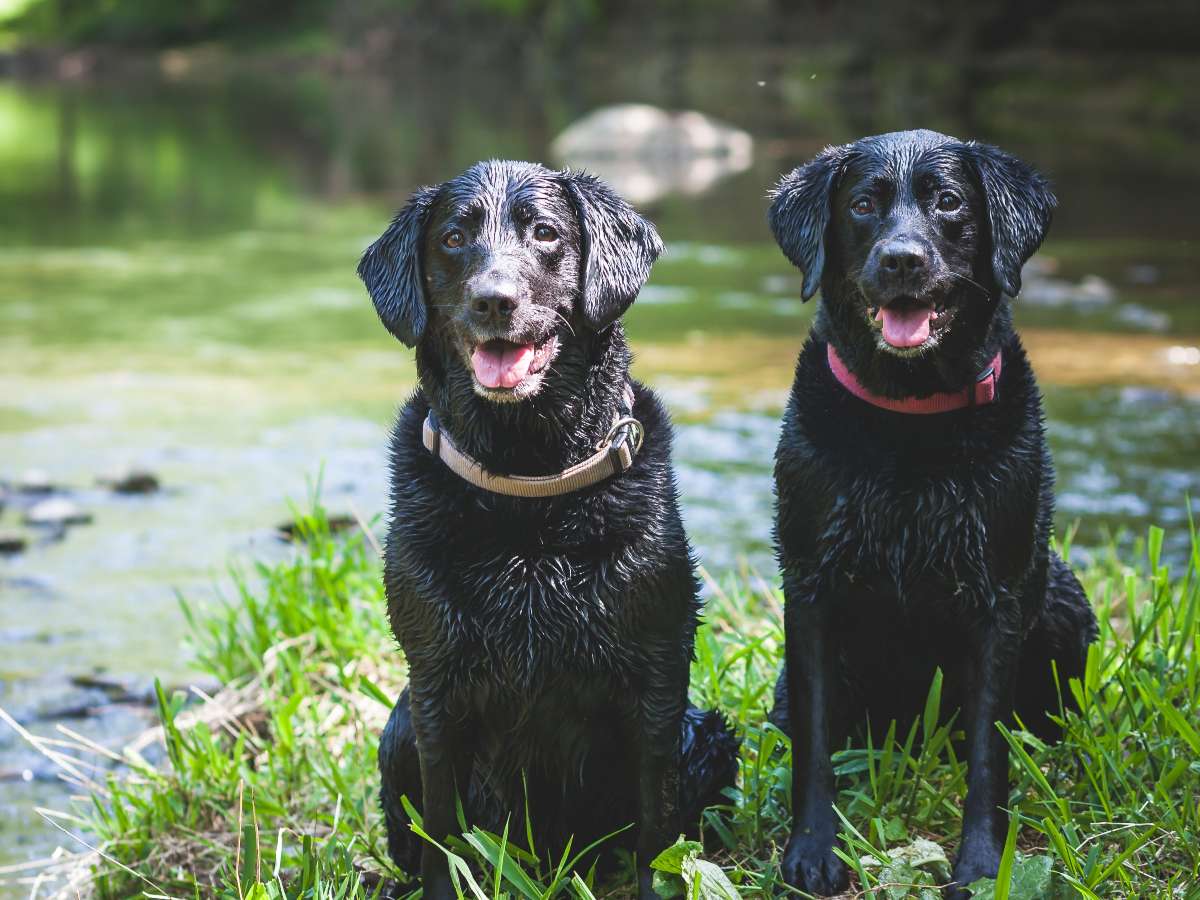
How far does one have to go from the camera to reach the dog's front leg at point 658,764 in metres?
3.29

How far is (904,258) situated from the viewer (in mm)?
3217

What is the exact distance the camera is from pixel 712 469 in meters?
8.31

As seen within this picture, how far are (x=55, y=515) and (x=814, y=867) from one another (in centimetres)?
551

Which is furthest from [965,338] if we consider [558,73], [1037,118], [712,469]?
[558,73]

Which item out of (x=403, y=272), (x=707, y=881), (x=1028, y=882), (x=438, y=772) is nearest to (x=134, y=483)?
(x=403, y=272)

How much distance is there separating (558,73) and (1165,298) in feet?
122

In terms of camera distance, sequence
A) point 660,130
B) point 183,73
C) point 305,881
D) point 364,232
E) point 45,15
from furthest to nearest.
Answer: point 45,15 → point 183,73 → point 660,130 → point 364,232 → point 305,881

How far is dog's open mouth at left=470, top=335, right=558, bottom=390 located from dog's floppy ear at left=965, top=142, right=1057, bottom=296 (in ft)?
3.59

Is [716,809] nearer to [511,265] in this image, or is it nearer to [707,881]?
[707,881]

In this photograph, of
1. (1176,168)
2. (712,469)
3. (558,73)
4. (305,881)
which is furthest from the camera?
(558,73)

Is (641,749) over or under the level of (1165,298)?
under

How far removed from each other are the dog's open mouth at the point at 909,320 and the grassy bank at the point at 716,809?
3.13 feet

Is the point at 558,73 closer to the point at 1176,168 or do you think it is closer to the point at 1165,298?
the point at 1176,168

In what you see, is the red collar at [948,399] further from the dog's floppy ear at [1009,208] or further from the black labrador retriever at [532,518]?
the black labrador retriever at [532,518]
